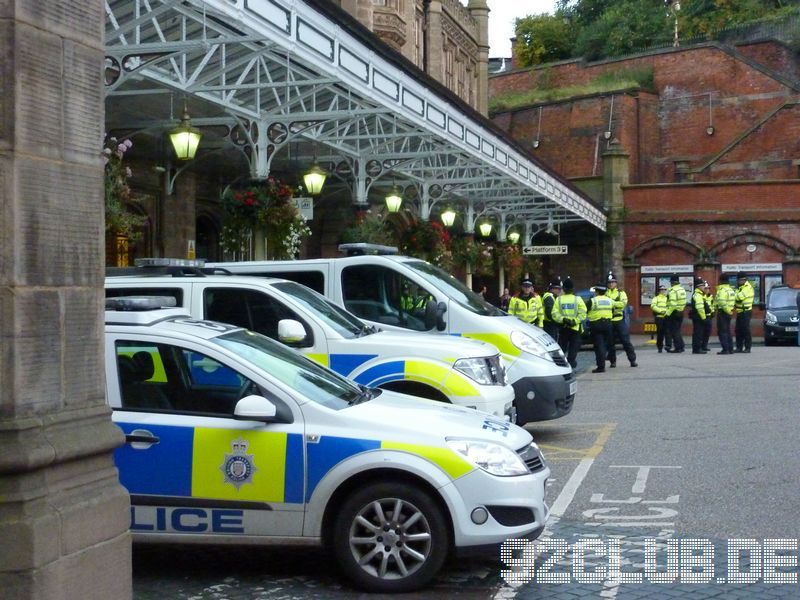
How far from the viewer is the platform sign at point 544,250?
35000 mm

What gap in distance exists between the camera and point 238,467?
661 centimetres

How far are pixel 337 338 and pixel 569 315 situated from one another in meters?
12.2

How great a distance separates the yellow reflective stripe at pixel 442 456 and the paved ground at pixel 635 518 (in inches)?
28.1

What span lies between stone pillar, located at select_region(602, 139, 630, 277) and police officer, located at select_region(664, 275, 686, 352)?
60.2 ft

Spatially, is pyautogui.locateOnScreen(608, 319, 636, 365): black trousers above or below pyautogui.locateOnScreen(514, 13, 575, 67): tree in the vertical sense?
below

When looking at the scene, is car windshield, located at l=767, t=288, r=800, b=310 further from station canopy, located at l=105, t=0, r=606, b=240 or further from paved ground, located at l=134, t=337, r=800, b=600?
paved ground, located at l=134, t=337, r=800, b=600

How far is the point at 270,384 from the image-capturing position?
6.82 metres

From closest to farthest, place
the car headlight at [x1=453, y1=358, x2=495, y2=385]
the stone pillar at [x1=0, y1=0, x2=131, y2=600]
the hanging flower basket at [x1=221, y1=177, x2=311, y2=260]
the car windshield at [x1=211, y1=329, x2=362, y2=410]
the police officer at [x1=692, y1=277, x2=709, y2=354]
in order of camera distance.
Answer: the stone pillar at [x1=0, y1=0, x2=131, y2=600] → the car windshield at [x1=211, y1=329, x2=362, y2=410] → the car headlight at [x1=453, y1=358, x2=495, y2=385] → the hanging flower basket at [x1=221, y1=177, x2=311, y2=260] → the police officer at [x1=692, y1=277, x2=709, y2=354]

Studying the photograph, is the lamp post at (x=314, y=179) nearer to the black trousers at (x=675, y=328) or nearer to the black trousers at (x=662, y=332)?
the black trousers at (x=675, y=328)

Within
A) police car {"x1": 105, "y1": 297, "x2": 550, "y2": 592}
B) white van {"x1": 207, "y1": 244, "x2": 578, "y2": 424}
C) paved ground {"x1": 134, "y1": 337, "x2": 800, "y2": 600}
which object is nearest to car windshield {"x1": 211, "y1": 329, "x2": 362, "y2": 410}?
police car {"x1": 105, "y1": 297, "x2": 550, "y2": 592}

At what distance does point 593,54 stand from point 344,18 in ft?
198

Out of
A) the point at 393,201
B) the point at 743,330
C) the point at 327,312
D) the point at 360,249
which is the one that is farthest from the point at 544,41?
the point at 327,312

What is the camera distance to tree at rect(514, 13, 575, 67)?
7531 cm

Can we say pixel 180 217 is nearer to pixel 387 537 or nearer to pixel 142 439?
pixel 142 439
